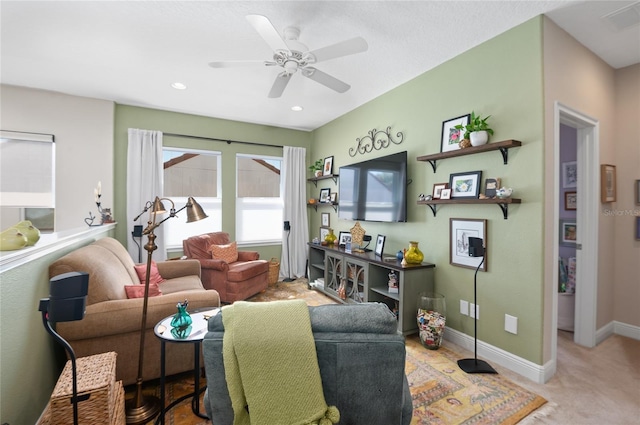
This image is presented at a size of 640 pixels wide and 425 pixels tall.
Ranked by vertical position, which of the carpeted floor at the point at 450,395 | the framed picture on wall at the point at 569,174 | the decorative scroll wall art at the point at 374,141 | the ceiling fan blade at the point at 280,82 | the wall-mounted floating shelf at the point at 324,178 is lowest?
the carpeted floor at the point at 450,395

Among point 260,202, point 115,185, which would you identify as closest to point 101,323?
point 115,185

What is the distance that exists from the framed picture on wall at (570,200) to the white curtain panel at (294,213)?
3617 millimetres

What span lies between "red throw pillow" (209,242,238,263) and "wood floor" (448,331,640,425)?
291 cm

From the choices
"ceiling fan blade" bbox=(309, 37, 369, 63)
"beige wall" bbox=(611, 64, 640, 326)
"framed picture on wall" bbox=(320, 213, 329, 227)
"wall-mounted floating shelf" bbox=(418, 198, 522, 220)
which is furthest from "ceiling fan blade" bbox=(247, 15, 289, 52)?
"beige wall" bbox=(611, 64, 640, 326)

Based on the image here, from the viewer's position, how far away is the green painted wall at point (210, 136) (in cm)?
404

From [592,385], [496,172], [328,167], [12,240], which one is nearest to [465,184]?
[496,172]

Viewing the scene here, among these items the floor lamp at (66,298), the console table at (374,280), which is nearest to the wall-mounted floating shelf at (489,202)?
the console table at (374,280)

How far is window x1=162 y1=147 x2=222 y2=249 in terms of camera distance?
4418mm

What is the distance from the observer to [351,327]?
1.16 metres

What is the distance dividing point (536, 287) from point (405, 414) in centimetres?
153

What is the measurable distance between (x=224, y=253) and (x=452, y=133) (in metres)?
3.19

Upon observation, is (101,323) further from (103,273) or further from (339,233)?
(339,233)

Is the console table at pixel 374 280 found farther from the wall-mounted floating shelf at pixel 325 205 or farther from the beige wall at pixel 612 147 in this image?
the beige wall at pixel 612 147

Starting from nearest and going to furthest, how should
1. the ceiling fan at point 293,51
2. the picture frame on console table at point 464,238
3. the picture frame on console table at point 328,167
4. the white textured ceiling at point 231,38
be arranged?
the ceiling fan at point 293,51
the white textured ceiling at point 231,38
the picture frame on console table at point 464,238
the picture frame on console table at point 328,167
